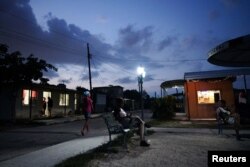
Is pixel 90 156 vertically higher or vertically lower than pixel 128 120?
lower

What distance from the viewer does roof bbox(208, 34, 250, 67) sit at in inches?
433

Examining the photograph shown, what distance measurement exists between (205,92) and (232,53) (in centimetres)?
1057

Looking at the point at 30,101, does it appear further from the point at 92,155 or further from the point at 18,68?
the point at 92,155

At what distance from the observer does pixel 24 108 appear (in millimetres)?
24672

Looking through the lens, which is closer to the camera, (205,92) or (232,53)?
(232,53)

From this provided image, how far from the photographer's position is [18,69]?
1977cm

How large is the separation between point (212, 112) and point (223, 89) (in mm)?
2047

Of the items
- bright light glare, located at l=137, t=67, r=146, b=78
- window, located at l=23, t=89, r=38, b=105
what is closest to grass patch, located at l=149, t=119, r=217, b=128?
bright light glare, located at l=137, t=67, r=146, b=78

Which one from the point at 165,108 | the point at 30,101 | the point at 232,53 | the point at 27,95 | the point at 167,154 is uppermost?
the point at 232,53

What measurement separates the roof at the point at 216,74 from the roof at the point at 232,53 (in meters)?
5.34

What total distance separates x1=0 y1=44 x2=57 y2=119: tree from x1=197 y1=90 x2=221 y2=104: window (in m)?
12.1

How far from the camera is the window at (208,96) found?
2298 cm

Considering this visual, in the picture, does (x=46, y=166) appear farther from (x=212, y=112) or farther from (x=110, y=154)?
(x=212, y=112)

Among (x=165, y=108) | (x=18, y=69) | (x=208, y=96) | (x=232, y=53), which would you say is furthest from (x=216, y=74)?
(x=18, y=69)
